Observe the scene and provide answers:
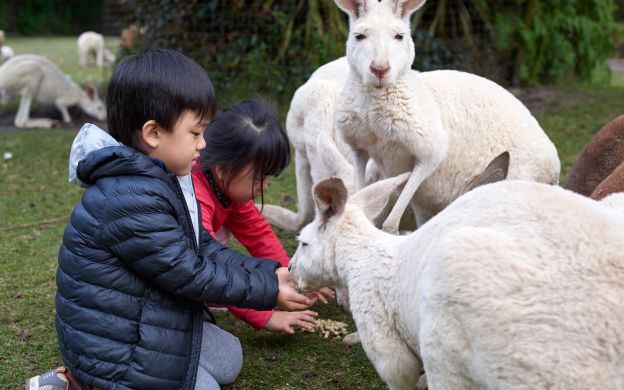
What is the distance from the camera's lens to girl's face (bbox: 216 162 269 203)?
289cm

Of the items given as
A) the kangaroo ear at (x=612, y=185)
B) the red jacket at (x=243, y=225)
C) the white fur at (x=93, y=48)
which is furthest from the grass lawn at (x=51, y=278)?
the white fur at (x=93, y=48)

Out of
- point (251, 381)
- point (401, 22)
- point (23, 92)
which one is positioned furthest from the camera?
point (23, 92)

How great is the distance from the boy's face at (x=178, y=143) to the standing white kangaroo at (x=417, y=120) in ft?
2.63

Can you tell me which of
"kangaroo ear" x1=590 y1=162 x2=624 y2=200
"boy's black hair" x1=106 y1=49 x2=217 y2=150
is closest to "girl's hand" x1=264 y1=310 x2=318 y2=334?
"boy's black hair" x1=106 y1=49 x2=217 y2=150

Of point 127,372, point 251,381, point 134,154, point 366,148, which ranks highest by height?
point 134,154

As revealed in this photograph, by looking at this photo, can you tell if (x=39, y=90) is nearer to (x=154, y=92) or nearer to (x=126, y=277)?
(x=154, y=92)

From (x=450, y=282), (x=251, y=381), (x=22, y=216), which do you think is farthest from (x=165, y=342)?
(x=22, y=216)

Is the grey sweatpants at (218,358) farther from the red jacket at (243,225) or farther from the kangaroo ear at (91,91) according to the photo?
the kangaroo ear at (91,91)

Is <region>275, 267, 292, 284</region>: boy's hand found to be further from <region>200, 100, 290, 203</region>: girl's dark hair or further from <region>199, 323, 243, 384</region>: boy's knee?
<region>200, 100, 290, 203</region>: girl's dark hair

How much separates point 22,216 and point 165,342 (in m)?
2.70

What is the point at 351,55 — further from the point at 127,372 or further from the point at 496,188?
the point at 127,372

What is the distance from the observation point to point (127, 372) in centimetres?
226

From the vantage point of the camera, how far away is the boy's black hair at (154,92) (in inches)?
92.5

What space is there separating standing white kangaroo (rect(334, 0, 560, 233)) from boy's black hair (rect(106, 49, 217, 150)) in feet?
2.56
